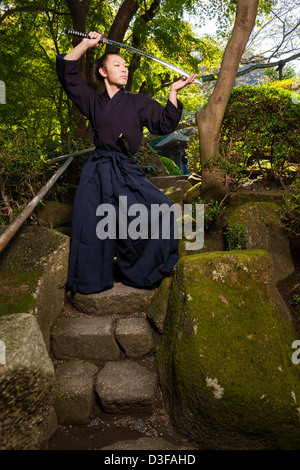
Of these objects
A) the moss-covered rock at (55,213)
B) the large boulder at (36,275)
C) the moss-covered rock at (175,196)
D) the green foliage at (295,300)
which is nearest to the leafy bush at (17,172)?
the moss-covered rock at (55,213)

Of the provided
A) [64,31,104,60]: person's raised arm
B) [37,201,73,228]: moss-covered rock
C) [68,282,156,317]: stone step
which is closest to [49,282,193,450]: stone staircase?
[68,282,156,317]: stone step

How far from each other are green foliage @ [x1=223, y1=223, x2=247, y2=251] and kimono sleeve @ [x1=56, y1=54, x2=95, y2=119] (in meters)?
2.00

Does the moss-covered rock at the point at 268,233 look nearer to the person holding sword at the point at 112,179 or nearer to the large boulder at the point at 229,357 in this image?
the large boulder at the point at 229,357

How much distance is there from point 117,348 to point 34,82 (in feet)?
32.1

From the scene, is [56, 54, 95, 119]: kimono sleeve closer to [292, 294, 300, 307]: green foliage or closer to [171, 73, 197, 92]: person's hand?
[171, 73, 197, 92]: person's hand

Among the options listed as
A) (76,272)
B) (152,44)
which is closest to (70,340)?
(76,272)

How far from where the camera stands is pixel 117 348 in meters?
2.57

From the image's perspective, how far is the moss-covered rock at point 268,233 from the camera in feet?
11.1

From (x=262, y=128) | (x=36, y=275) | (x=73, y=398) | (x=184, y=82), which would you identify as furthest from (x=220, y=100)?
(x=73, y=398)

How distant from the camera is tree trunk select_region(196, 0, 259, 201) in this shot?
4.07 meters

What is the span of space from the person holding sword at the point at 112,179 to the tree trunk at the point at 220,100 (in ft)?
3.85

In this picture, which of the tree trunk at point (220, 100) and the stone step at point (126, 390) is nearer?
the stone step at point (126, 390)
